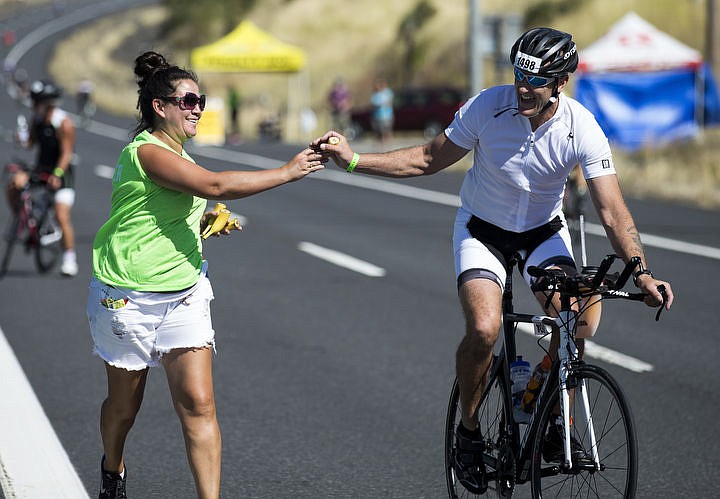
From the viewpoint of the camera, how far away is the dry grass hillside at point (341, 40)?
57.8 metres

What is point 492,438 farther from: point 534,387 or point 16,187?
point 16,187

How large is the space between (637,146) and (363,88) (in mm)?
42838

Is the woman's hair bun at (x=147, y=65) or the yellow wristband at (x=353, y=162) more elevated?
the woman's hair bun at (x=147, y=65)

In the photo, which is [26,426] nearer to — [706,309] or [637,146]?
[706,309]

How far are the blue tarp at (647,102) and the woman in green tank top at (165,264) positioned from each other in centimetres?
2256

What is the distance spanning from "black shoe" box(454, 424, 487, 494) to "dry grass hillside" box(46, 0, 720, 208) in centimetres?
4034

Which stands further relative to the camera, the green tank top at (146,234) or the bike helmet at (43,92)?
the bike helmet at (43,92)

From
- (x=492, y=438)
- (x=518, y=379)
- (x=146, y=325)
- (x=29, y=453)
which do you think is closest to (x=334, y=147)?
(x=146, y=325)

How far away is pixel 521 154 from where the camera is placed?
4.96 meters

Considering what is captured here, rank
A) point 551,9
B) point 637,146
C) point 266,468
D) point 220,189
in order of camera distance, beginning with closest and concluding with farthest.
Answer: point 220,189
point 266,468
point 637,146
point 551,9

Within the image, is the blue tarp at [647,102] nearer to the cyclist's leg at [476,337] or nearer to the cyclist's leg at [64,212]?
the cyclist's leg at [64,212]

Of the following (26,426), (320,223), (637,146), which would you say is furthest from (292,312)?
(637,146)

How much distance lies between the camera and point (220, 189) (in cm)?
452

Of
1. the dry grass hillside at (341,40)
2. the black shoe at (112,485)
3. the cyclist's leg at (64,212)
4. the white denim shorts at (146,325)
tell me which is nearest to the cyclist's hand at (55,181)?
the cyclist's leg at (64,212)
